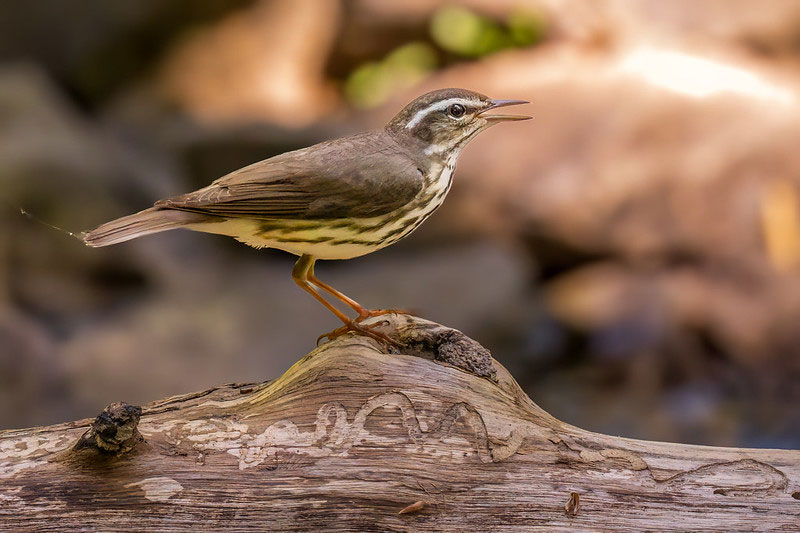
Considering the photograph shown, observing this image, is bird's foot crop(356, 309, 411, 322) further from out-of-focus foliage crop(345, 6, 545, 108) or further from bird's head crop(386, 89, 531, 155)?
out-of-focus foliage crop(345, 6, 545, 108)

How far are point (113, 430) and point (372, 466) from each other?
34.5 inches

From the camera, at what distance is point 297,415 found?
313cm

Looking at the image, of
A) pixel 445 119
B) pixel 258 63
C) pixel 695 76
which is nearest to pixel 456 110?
pixel 445 119

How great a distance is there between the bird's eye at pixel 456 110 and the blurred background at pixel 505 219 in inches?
148

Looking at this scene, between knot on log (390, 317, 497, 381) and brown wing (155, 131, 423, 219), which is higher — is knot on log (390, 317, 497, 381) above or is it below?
below

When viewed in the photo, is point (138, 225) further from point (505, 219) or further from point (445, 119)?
point (505, 219)

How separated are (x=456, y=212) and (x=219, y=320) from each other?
2427 millimetres

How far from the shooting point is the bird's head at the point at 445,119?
3.60 meters

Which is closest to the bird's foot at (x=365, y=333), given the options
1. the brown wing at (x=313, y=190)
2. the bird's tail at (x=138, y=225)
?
the brown wing at (x=313, y=190)

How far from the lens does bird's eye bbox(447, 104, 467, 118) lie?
11.8 feet

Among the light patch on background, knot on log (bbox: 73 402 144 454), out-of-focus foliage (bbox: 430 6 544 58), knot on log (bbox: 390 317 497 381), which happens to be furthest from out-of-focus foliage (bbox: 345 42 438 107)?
knot on log (bbox: 73 402 144 454)

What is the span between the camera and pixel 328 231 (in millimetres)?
3359

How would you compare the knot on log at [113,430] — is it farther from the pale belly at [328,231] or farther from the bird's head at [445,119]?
the bird's head at [445,119]

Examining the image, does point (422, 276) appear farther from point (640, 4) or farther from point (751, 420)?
point (640, 4)
